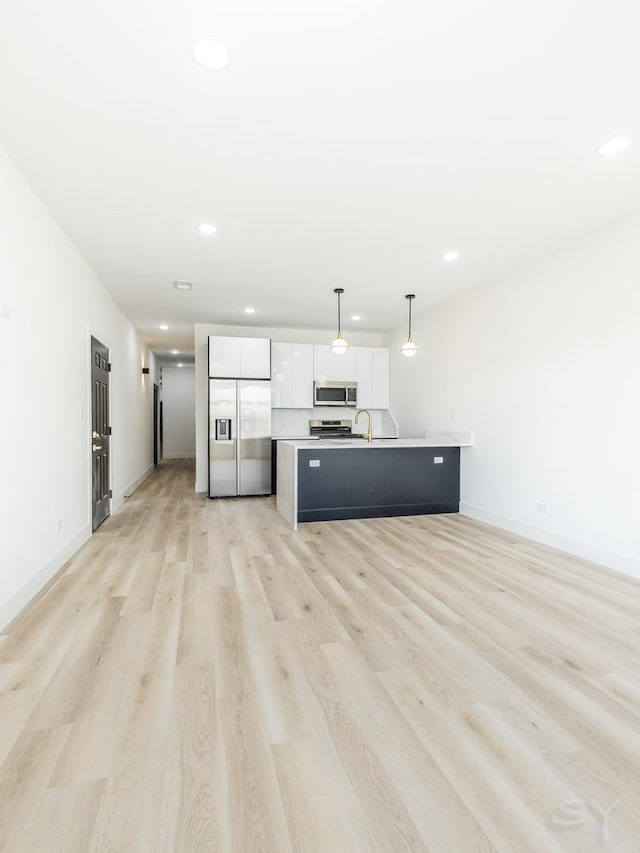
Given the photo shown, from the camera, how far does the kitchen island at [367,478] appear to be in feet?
16.1

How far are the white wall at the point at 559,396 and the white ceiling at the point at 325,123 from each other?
495 mm

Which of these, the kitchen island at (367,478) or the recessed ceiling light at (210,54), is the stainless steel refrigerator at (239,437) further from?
the recessed ceiling light at (210,54)

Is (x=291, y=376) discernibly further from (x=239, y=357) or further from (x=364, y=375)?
(x=364, y=375)

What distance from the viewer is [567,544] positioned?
12.8 ft

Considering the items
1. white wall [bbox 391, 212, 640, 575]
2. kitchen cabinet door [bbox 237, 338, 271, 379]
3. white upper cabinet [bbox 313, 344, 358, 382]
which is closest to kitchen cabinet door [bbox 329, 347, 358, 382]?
white upper cabinet [bbox 313, 344, 358, 382]

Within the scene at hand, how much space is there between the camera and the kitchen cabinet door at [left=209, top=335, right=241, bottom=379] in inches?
254

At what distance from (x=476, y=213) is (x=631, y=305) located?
4.70 ft

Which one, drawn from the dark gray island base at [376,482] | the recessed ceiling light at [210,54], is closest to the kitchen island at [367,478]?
the dark gray island base at [376,482]

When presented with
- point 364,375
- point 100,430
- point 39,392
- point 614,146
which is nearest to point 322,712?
point 39,392

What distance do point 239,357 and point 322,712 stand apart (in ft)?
17.9

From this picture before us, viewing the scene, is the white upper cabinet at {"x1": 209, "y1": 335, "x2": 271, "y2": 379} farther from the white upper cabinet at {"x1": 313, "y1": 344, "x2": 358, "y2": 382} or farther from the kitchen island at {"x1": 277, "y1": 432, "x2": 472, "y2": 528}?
the kitchen island at {"x1": 277, "y1": 432, "x2": 472, "y2": 528}

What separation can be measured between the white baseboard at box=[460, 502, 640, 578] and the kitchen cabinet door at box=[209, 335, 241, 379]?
3974 mm

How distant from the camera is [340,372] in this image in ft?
23.6

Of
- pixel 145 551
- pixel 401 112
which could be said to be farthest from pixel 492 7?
pixel 145 551
